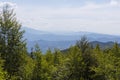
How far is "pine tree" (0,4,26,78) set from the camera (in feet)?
135

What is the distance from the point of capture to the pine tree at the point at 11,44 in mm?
41000

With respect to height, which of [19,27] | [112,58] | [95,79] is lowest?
[95,79]

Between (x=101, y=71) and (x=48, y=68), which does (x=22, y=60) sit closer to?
(x=48, y=68)

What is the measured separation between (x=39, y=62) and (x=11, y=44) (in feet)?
16.0

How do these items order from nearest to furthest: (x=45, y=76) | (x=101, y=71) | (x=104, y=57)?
1. (x=45, y=76)
2. (x=101, y=71)
3. (x=104, y=57)

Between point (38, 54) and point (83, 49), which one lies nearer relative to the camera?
point (38, 54)

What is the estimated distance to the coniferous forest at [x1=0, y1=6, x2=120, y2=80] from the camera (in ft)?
130

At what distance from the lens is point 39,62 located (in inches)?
1563

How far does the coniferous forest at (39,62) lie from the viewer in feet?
130

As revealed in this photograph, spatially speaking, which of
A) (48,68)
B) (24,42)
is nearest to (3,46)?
(24,42)

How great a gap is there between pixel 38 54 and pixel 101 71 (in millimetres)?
11794

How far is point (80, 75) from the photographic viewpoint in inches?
1918

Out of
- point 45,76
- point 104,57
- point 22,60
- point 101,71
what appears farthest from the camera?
point 104,57

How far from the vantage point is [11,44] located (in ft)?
137
